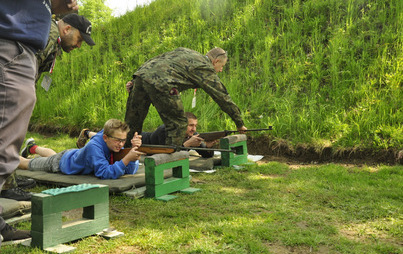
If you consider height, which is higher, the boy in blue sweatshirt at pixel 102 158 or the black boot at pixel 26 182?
the boy in blue sweatshirt at pixel 102 158

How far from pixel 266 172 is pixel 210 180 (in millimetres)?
990

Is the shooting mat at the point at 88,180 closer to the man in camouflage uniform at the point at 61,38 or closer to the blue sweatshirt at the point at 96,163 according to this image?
the blue sweatshirt at the point at 96,163

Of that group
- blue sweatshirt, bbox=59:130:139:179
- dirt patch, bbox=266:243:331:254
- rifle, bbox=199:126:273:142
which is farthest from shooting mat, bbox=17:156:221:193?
dirt patch, bbox=266:243:331:254

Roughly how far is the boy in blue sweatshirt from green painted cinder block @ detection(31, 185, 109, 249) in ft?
3.89

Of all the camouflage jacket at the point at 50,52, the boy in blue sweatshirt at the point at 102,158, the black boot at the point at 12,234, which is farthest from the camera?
the boy in blue sweatshirt at the point at 102,158

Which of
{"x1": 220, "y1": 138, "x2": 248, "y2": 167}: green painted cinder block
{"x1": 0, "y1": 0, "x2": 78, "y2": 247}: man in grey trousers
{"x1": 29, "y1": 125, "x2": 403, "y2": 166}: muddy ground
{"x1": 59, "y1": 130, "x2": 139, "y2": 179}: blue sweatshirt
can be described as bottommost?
{"x1": 29, "y1": 125, "x2": 403, "y2": 166}: muddy ground

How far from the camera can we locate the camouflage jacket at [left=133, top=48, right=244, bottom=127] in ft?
16.1

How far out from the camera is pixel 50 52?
3771mm

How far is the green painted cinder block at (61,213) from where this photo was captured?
247 centimetres

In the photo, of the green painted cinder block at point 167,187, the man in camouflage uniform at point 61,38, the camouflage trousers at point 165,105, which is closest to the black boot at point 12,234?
the man in camouflage uniform at point 61,38

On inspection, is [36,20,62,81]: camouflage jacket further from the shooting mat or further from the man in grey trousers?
the man in grey trousers

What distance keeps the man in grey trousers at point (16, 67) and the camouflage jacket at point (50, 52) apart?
1.95 m

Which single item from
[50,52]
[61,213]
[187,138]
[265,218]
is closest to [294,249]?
[265,218]

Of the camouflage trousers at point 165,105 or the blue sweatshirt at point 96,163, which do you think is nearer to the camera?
the blue sweatshirt at point 96,163
